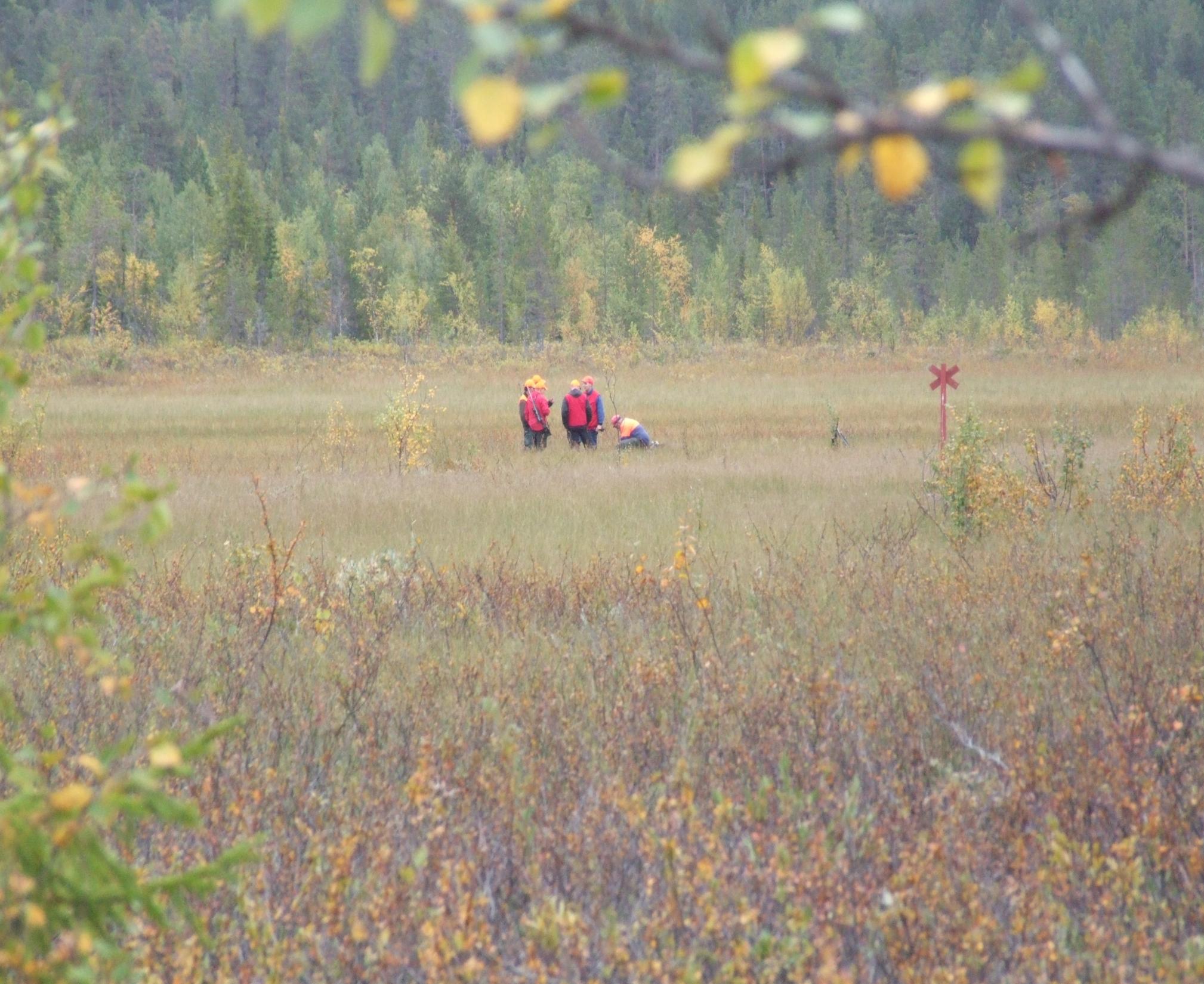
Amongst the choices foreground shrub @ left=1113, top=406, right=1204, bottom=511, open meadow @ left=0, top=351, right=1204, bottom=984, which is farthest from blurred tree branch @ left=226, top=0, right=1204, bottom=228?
foreground shrub @ left=1113, top=406, right=1204, bottom=511

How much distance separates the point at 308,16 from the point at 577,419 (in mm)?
18169

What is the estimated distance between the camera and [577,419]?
19234 millimetres

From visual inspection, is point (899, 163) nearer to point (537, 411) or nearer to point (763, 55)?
point (763, 55)

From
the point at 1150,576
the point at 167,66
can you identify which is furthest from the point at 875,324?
the point at 167,66

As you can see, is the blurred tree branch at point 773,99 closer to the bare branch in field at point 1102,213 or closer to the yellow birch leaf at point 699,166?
the yellow birch leaf at point 699,166

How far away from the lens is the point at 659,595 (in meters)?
7.82

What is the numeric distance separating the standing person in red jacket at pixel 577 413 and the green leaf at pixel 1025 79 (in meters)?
18.0

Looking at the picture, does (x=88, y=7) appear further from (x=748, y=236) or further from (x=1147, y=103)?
(x=1147, y=103)

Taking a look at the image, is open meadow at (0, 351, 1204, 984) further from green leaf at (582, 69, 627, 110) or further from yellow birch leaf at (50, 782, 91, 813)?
green leaf at (582, 69, 627, 110)

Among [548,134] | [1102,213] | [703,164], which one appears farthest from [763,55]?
[1102,213]

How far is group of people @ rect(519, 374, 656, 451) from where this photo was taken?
1911 centimetres

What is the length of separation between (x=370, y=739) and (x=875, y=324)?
66.0 metres

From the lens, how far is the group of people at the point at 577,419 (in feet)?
62.7

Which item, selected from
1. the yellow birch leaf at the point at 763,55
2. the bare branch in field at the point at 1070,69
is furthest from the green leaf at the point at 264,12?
the bare branch in field at the point at 1070,69
